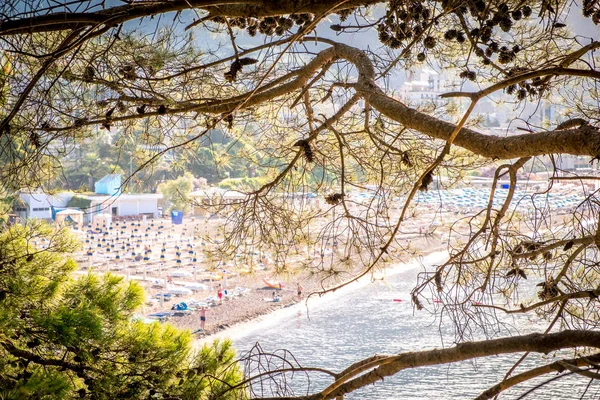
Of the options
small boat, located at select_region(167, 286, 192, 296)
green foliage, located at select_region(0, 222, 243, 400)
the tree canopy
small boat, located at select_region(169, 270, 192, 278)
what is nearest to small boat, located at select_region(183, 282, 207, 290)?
small boat, located at select_region(167, 286, 192, 296)

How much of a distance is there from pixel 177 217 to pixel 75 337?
57.0 ft

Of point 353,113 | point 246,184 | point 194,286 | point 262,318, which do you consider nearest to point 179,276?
point 194,286

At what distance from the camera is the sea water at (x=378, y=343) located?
7.39m

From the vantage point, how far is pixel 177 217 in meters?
19.6

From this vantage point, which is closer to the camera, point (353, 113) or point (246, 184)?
point (353, 113)

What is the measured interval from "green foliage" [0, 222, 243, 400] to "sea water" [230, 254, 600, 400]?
3.31 meters

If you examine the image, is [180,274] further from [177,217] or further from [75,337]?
[75,337]

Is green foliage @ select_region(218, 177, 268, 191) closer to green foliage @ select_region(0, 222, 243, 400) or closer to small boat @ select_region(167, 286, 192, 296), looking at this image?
green foliage @ select_region(0, 222, 243, 400)

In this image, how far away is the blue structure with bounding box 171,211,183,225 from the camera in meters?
19.4

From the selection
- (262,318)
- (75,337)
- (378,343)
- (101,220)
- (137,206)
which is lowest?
(378,343)

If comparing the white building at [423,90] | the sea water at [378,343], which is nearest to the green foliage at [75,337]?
the white building at [423,90]

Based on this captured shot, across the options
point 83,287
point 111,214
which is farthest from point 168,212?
point 83,287

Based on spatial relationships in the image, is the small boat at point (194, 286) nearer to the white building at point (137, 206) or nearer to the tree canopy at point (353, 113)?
the white building at point (137, 206)

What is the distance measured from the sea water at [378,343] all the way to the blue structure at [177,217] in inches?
303
